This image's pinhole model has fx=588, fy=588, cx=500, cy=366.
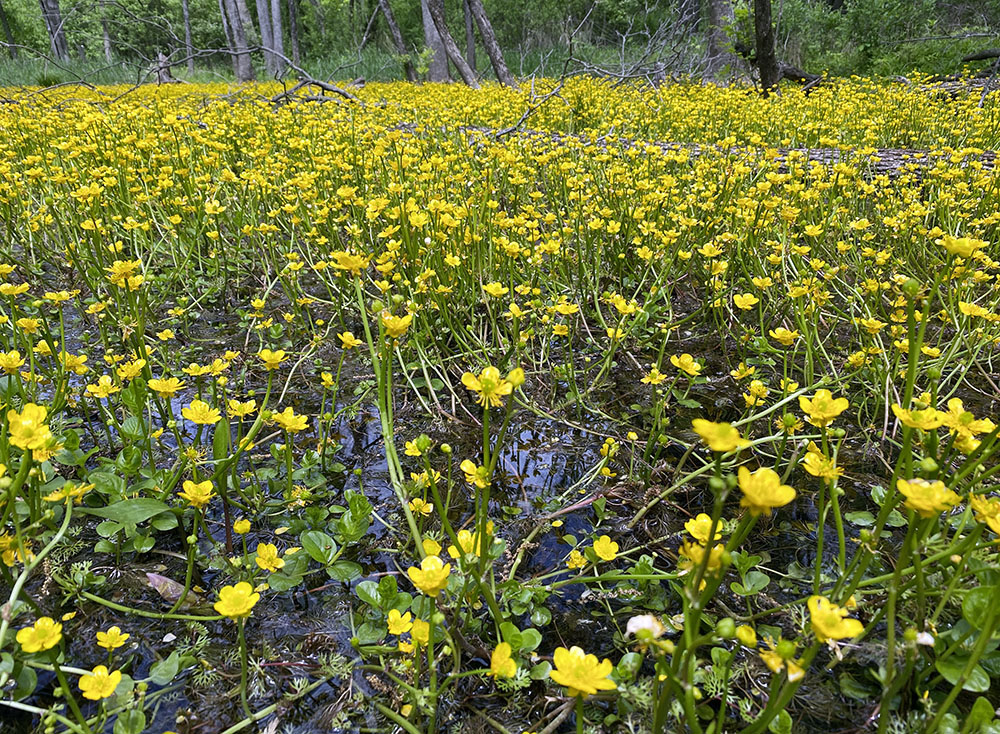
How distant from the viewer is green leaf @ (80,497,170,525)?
1397mm

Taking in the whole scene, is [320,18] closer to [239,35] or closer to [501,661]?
[239,35]

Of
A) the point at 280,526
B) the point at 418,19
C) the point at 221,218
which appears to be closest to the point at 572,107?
the point at 221,218

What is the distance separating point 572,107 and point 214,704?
6877mm

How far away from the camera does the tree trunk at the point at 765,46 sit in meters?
7.42

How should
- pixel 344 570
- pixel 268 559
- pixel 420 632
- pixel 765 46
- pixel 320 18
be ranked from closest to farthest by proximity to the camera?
pixel 420 632 → pixel 268 559 → pixel 344 570 → pixel 765 46 → pixel 320 18

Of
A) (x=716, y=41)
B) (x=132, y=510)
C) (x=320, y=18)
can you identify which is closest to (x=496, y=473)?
(x=132, y=510)

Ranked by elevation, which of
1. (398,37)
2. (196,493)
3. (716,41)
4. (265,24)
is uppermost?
(265,24)

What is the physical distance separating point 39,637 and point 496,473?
1168mm

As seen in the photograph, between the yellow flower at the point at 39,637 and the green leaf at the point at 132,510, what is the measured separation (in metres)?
0.37

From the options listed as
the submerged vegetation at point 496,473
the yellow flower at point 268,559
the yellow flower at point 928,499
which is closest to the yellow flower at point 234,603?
the submerged vegetation at point 496,473

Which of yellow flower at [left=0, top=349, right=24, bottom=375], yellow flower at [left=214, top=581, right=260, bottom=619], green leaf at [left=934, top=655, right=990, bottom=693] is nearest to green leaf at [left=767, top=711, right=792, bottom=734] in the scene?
green leaf at [left=934, top=655, right=990, bottom=693]

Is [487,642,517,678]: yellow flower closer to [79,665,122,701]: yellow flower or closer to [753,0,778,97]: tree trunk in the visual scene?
[79,665,122,701]: yellow flower

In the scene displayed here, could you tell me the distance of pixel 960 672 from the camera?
1.03m

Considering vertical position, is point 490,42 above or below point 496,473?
above
